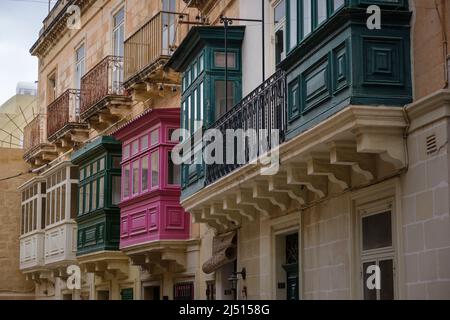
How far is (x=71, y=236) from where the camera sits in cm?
2292

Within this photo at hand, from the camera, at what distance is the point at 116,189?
20719mm

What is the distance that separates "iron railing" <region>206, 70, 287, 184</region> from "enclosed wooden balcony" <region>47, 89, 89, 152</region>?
34.6ft

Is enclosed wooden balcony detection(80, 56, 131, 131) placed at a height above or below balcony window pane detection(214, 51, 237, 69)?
above

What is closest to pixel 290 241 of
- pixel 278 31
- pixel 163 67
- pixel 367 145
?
pixel 278 31

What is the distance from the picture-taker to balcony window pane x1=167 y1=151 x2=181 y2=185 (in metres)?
17.7

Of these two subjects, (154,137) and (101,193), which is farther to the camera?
(101,193)

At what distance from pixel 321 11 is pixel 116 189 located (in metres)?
10.9

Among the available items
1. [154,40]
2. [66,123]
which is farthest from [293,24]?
[66,123]

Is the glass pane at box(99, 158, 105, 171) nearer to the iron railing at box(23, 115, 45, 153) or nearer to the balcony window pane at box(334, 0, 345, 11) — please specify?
the iron railing at box(23, 115, 45, 153)

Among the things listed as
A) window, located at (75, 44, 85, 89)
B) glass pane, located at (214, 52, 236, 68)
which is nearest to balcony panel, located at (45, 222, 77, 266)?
window, located at (75, 44, 85, 89)

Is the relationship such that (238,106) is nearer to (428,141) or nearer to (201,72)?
(201,72)

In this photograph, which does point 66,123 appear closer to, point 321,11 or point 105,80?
point 105,80

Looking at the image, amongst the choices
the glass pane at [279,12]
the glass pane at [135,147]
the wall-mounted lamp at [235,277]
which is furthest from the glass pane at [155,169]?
the glass pane at [279,12]

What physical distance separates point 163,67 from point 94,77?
4.78 m
